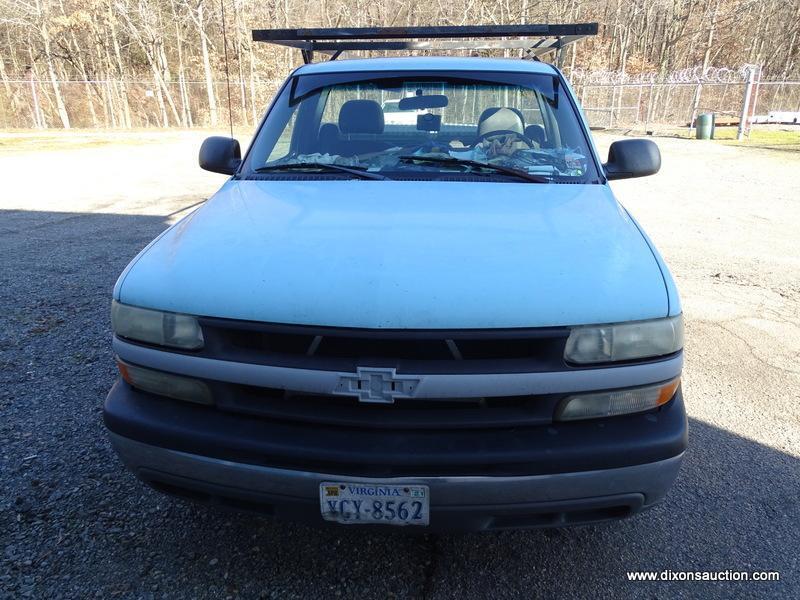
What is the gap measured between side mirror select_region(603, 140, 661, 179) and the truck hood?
65 centimetres

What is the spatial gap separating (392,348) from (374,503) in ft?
1.60

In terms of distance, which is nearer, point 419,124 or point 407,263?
point 407,263

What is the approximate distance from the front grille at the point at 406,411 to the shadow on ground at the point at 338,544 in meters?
0.39

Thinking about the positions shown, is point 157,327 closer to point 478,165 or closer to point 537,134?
point 478,165

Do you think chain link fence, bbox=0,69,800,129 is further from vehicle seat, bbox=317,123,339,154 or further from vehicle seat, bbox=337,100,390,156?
vehicle seat, bbox=317,123,339,154

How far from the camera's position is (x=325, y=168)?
2.95 metres

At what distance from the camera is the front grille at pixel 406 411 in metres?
1.83

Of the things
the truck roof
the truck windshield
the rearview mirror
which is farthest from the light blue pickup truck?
the truck roof

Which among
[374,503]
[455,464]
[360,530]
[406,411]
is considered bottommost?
[360,530]

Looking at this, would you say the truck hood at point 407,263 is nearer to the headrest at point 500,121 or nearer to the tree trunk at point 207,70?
the headrest at point 500,121

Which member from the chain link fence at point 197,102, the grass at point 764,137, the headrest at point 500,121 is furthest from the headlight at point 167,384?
the chain link fence at point 197,102

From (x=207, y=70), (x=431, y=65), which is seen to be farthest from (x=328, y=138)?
(x=207, y=70)

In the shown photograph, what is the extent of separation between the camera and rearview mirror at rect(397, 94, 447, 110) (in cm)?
342

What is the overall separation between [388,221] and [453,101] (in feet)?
4.87
